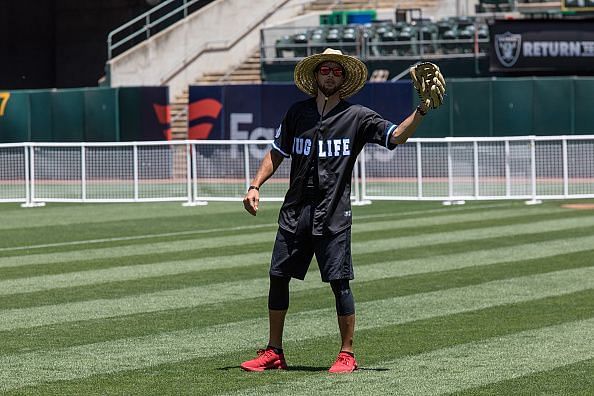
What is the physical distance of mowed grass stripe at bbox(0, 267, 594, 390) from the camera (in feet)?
29.0

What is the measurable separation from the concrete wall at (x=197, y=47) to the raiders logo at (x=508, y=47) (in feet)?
30.7

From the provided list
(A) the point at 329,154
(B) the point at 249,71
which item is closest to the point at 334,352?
(A) the point at 329,154

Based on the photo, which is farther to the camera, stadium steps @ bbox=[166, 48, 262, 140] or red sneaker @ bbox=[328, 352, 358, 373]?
stadium steps @ bbox=[166, 48, 262, 140]

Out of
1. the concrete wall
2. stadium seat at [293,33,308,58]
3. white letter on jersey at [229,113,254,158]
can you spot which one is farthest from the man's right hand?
the concrete wall

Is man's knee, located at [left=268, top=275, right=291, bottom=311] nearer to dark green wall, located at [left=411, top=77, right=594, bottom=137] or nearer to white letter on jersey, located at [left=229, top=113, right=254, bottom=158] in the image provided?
dark green wall, located at [left=411, top=77, right=594, bottom=137]

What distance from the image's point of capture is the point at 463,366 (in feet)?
29.0

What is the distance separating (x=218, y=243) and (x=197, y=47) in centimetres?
2412

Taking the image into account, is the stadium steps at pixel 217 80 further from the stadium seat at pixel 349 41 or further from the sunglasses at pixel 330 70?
the sunglasses at pixel 330 70

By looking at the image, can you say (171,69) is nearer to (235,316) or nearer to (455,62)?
(455,62)

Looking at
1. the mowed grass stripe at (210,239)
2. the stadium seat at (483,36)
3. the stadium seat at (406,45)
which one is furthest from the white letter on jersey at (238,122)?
the mowed grass stripe at (210,239)

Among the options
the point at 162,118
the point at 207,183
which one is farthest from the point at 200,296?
the point at 162,118

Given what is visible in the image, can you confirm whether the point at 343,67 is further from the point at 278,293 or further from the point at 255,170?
the point at 255,170

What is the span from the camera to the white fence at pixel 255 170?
24.6 m

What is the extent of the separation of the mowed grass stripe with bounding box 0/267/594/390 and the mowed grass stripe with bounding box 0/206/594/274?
4.39 metres
